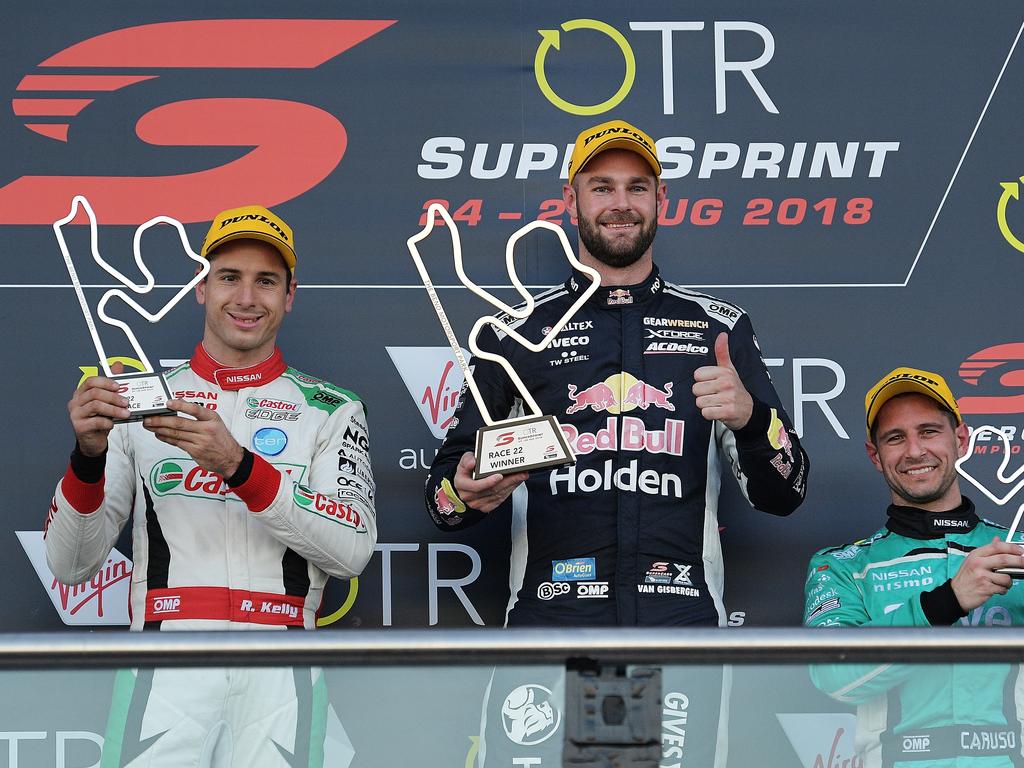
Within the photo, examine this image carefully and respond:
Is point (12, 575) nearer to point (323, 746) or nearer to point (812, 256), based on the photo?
point (323, 746)

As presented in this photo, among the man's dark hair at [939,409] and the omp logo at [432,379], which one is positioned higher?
the omp logo at [432,379]

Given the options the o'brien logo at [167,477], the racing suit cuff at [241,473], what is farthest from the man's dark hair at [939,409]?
the o'brien logo at [167,477]

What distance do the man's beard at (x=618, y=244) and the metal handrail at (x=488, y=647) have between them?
1293 mm

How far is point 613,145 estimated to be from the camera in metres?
2.75

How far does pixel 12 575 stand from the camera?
304 centimetres

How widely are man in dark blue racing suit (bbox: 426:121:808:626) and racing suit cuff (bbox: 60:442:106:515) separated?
576mm

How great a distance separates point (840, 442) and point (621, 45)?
1016 millimetres

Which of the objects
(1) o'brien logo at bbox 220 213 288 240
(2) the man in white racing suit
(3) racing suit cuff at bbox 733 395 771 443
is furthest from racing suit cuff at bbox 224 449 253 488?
(3) racing suit cuff at bbox 733 395 771 443

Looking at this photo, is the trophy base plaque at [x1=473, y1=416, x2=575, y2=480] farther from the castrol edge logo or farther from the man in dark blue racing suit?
the castrol edge logo

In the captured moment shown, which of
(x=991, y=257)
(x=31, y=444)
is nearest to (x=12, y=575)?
(x=31, y=444)

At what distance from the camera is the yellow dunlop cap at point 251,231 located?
2705 millimetres

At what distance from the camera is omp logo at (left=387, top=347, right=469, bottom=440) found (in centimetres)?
312

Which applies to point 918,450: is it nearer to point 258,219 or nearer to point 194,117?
point 258,219

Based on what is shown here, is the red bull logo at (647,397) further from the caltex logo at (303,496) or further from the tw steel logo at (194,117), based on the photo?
the tw steel logo at (194,117)
